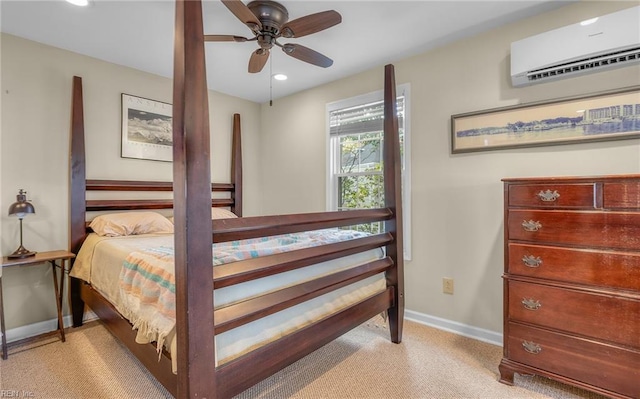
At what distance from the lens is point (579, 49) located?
1.88 m

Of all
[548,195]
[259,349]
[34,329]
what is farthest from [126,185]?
[548,195]

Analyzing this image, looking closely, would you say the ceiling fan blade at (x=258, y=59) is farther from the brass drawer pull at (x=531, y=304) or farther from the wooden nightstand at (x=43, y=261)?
the brass drawer pull at (x=531, y=304)

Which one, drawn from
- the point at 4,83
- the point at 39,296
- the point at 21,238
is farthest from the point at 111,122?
the point at 39,296

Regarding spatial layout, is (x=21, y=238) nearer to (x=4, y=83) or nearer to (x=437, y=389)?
(x=4, y=83)

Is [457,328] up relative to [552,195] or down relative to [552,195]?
down

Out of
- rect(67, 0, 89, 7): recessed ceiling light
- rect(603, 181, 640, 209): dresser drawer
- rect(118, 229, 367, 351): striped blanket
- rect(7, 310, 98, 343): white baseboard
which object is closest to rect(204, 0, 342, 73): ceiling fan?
rect(67, 0, 89, 7): recessed ceiling light

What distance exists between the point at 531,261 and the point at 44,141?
3.72 metres

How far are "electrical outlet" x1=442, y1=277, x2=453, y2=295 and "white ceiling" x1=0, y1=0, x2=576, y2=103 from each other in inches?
78.4

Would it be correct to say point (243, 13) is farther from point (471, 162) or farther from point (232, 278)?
point (471, 162)

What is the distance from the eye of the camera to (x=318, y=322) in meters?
1.70

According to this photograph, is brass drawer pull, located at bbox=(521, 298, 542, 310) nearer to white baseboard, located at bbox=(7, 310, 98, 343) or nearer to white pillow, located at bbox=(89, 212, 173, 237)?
white pillow, located at bbox=(89, 212, 173, 237)

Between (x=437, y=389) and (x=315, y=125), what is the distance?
9.09 feet

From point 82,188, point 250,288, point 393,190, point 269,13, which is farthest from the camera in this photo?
point 82,188

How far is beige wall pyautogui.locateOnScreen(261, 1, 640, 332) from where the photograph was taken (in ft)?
6.55
